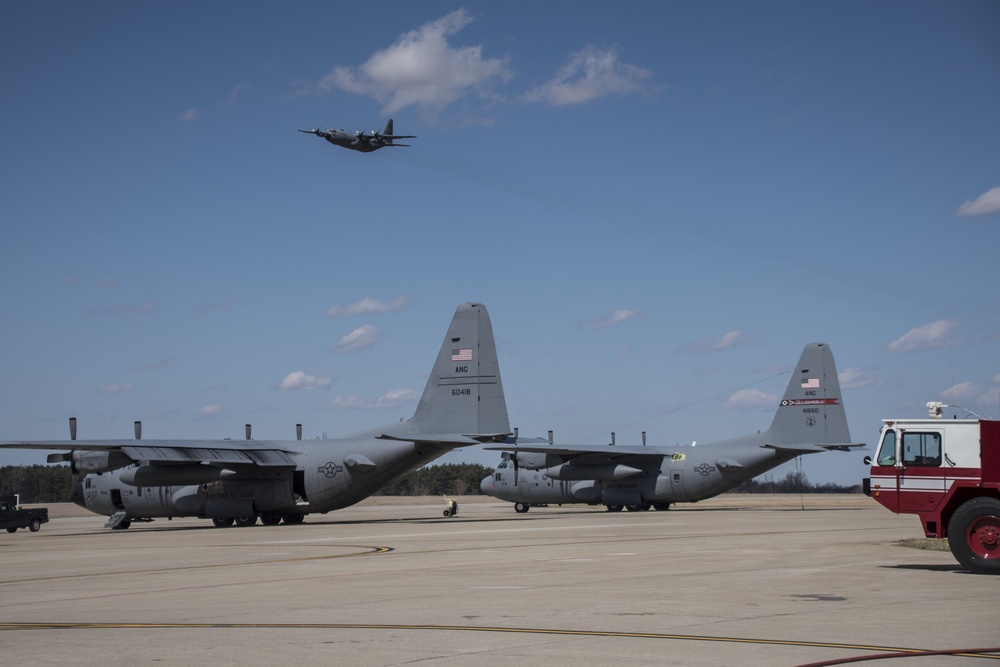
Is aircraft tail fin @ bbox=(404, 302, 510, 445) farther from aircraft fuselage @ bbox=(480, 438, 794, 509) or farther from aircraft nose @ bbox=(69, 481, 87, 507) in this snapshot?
aircraft nose @ bbox=(69, 481, 87, 507)

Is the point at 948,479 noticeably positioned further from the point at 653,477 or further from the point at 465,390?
the point at 653,477

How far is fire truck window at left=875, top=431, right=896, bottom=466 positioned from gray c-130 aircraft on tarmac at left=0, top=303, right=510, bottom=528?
25989mm

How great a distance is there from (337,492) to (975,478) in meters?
34.2

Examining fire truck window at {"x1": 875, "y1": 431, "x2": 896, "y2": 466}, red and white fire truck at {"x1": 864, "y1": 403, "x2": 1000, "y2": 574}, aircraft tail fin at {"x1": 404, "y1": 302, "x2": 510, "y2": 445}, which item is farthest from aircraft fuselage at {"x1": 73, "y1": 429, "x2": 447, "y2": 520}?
red and white fire truck at {"x1": 864, "y1": 403, "x2": 1000, "y2": 574}

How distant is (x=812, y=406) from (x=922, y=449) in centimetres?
3899

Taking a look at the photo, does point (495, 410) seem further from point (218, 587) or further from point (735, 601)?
point (735, 601)

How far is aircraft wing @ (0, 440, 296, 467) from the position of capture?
1781 inches

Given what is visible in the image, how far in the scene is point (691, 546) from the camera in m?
29.6

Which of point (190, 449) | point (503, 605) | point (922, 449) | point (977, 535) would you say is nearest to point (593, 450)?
point (190, 449)

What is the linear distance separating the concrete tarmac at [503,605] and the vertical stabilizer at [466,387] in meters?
16.0

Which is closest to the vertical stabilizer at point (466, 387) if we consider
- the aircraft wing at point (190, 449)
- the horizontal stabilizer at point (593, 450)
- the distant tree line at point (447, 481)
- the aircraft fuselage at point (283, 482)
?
the aircraft fuselage at point (283, 482)

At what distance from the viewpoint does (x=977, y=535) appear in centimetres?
1994

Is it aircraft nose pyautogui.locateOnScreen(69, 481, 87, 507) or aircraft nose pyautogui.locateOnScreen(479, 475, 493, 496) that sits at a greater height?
aircraft nose pyautogui.locateOnScreen(69, 481, 87, 507)

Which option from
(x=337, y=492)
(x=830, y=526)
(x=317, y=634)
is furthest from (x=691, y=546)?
(x=337, y=492)
